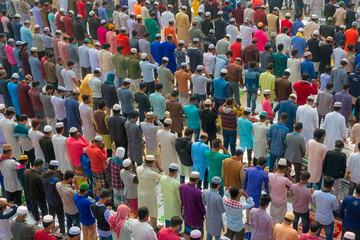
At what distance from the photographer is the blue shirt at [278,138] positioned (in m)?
11.9

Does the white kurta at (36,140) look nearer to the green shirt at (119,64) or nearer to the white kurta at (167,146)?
the white kurta at (167,146)

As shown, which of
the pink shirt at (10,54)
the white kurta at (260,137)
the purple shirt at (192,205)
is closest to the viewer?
the purple shirt at (192,205)

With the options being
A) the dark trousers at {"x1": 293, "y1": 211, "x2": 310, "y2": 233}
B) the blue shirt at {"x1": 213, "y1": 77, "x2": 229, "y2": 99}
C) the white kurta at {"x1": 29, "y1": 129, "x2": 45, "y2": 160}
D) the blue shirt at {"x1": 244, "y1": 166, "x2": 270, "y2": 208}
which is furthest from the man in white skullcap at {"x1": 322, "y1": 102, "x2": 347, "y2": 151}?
the white kurta at {"x1": 29, "y1": 129, "x2": 45, "y2": 160}

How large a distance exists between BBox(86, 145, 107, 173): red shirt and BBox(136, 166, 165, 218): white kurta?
4.11 feet

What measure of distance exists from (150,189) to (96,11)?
13023mm

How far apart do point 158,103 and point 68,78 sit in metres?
3.72

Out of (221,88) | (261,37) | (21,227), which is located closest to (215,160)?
(221,88)

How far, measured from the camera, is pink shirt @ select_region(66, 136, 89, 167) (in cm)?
1189

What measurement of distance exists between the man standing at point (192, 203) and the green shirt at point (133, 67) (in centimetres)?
694

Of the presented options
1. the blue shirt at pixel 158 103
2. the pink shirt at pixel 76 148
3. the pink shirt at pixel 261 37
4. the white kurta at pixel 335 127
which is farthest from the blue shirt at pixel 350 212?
the pink shirt at pixel 261 37

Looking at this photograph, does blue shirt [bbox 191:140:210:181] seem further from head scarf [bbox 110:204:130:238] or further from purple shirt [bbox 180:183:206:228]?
head scarf [bbox 110:204:130:238]

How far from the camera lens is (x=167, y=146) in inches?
474

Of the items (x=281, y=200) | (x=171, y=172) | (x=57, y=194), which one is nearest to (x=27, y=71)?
Answer: (x=57, y=194)

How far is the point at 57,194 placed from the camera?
35.9 feet
